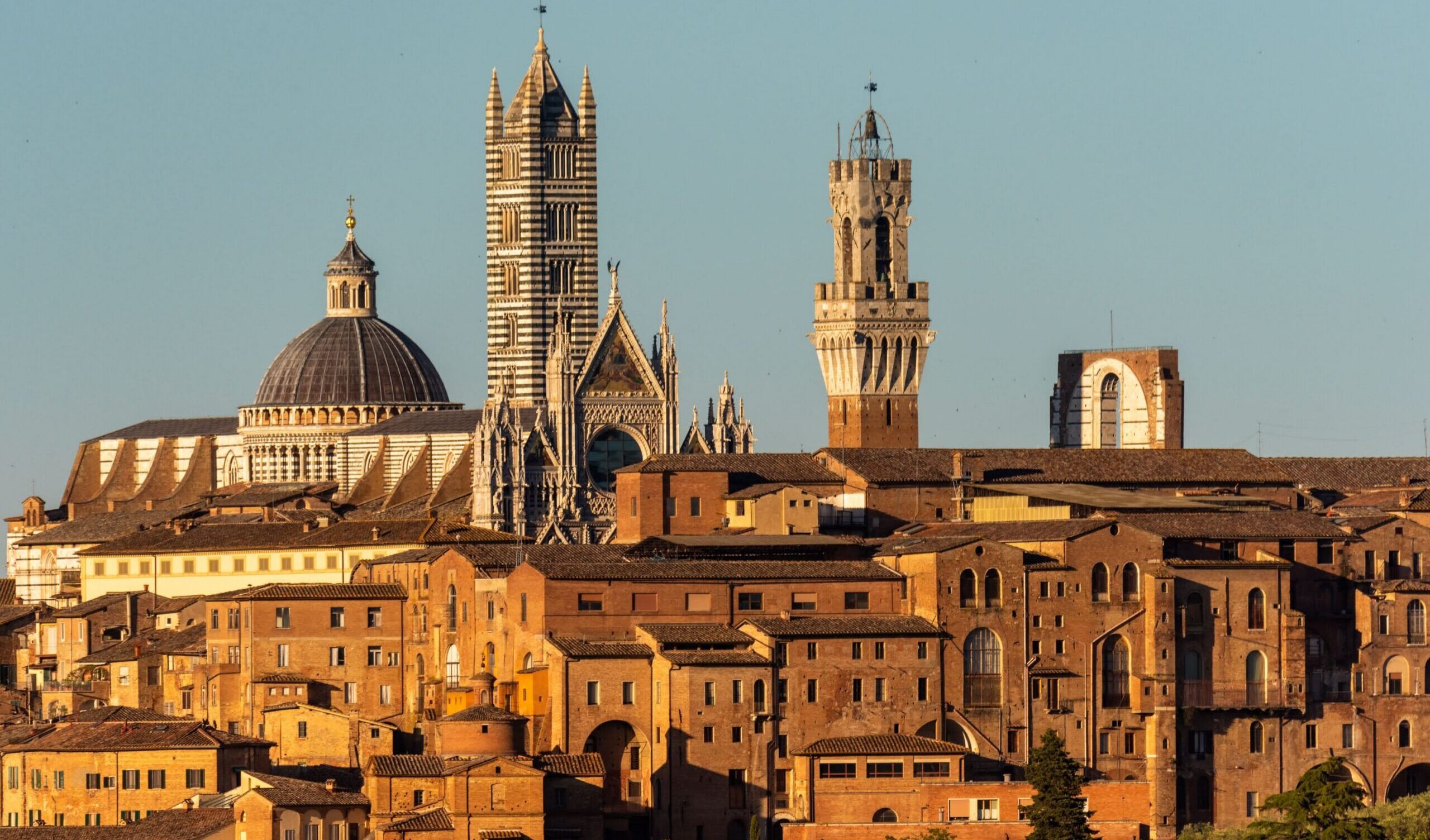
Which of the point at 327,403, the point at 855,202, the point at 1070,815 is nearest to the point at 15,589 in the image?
the point at 327,403

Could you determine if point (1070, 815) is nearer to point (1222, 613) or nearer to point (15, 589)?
point (1222, 613)

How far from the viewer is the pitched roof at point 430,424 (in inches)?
5098

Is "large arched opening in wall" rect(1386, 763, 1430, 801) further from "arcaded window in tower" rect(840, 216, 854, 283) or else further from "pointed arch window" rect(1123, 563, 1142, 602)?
"arcaded window in tower" rect(840, 216, 854, 283)

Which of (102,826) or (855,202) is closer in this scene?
(102,826)

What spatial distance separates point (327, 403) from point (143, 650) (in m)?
30.0

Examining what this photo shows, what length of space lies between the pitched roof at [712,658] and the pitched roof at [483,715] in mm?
3526

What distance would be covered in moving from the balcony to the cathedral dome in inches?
1910

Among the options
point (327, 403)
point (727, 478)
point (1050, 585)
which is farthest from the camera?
point (327, 403)

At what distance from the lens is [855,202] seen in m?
117

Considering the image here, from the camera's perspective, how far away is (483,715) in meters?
89.1

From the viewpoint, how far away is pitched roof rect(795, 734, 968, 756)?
292 feet

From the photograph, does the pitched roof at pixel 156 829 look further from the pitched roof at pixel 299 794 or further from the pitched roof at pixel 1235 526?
the pitched roof at pixel 1235 526

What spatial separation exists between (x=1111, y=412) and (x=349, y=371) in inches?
1102

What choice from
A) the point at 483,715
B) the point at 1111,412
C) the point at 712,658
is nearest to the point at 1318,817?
the point at 712,658
